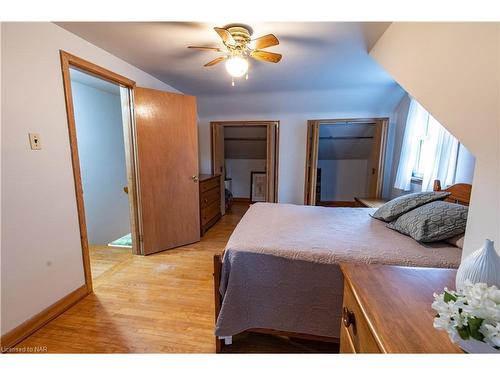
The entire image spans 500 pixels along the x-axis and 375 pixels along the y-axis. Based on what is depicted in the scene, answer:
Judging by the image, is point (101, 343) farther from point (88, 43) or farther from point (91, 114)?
point (91, 114)

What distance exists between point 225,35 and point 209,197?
2.50m

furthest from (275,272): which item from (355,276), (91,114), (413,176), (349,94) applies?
(91,114)

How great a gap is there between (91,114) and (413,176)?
4.64 metres

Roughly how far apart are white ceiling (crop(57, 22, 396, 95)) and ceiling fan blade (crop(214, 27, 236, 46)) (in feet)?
0.49

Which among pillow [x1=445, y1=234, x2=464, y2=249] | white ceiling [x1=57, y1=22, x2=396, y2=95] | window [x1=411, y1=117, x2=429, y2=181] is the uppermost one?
white ceiling [x1=57, y1=22, x2=396, y2=95]

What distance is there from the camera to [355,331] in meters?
0.76

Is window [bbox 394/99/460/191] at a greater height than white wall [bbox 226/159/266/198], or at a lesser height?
greater

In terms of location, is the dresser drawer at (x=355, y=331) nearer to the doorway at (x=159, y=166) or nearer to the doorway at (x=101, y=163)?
the doorway at (x=159, y=166)

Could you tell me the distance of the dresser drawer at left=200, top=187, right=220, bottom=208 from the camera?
339 cm

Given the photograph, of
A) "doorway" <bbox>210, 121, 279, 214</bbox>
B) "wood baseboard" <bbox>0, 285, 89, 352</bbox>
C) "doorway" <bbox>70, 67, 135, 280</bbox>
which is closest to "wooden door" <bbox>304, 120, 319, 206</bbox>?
"doorway" <bbox>210, 121, 279, 214</bbox>

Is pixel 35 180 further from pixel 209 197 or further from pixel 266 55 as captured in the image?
pixel 209 197

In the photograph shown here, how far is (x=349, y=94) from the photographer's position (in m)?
3.39

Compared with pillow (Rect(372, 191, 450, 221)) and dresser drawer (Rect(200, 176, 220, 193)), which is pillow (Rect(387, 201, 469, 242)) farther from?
dresser drawer (Rect(200, 176, 220, 193))
